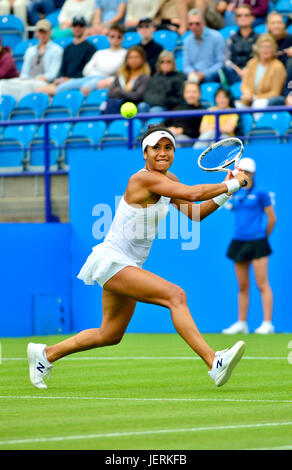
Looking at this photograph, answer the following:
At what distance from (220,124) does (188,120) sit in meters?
0.56

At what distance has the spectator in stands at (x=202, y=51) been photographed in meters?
18.1

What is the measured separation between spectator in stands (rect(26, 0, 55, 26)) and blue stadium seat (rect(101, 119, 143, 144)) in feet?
19.2

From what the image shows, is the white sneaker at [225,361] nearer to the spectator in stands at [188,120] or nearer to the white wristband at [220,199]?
the white wristband at [220,199]

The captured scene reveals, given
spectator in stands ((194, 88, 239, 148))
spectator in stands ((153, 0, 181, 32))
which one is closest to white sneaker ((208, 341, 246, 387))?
spectator in stands ((194, 88, 239, 148))

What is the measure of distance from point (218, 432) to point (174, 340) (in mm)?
8724

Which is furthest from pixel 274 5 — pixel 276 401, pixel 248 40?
pixel 276 401

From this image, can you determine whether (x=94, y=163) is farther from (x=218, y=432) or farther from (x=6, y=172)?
(x=218, y=432)

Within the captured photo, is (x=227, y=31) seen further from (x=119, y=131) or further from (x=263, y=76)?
(x=119, y=131)

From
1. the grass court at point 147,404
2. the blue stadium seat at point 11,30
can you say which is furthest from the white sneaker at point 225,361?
the blue stadium seat at point 11,30

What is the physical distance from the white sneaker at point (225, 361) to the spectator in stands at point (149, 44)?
1088 cm

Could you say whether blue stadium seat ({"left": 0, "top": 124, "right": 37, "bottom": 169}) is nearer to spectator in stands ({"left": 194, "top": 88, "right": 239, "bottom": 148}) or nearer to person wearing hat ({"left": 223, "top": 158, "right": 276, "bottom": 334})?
spectator in stands ({"left": 194, "top": 88, "right": 239, "bottom": 148})

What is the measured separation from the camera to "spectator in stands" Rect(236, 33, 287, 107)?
1656cm

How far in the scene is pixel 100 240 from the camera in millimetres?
16625

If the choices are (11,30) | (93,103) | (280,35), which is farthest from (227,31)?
(11,30)
